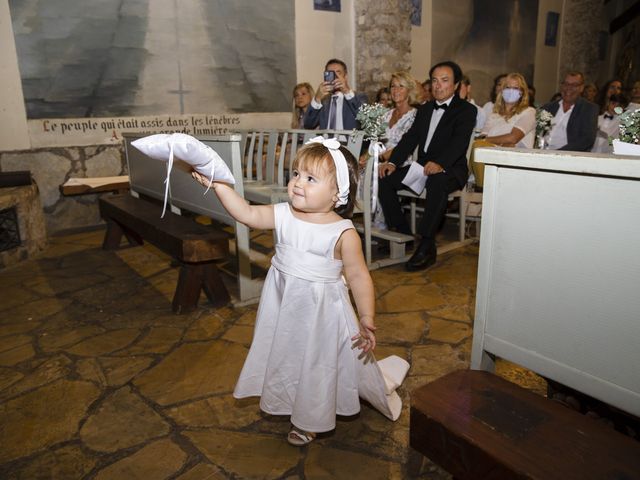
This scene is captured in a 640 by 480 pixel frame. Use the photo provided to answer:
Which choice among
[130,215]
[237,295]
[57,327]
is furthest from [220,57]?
[57,327]

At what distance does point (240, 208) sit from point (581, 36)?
13971mm

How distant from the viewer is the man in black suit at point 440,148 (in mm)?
4316

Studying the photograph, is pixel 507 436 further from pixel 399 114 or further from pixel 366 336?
pixel 399 114

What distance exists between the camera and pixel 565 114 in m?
5.59

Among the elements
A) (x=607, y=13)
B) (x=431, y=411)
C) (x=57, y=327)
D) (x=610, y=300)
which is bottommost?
(x=57, y=327)

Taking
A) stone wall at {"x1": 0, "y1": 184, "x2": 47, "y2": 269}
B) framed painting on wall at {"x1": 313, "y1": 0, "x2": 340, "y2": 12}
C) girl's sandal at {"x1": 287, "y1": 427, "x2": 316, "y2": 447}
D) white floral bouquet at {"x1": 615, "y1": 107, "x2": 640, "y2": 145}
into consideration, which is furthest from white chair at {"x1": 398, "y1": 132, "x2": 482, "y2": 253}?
framed painting on wall at {"x1": 313, "y1": 0, "x2": 340, "y2": 12}

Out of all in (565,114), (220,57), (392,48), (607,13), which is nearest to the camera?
(565,114)

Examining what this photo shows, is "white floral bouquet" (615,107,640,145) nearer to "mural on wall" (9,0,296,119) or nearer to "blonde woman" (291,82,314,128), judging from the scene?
"blonde woman" (291,82,314,128)

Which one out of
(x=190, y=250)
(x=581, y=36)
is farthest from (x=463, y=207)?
(x=581, y=36)

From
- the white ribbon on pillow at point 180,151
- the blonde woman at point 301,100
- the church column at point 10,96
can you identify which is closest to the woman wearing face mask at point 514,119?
the blonde woman at point 301,100

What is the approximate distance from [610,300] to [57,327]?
10.6ft

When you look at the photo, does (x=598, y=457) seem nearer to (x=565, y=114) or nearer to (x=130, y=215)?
(x=130, y=215)

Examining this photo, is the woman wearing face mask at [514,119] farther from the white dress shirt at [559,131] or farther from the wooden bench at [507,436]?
the wooden bench at [507,436]

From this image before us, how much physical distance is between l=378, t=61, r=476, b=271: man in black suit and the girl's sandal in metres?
2.45
